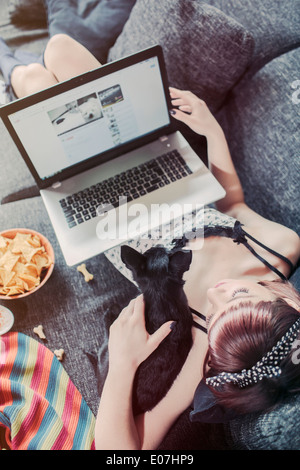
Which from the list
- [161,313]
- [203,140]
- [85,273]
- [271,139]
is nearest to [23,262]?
[85,273]

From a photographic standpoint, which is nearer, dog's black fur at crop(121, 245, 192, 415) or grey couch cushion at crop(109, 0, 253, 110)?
dog's black fur at crop(121, 245, 192, 415)

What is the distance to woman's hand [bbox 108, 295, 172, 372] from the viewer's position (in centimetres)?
94

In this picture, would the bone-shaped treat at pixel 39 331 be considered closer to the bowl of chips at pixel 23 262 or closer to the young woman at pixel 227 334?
the bowl of chips at pixel 23 262

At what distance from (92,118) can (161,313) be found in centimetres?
59

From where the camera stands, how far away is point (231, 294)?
2.96 ft

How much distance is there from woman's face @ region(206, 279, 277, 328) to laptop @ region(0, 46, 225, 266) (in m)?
0.30

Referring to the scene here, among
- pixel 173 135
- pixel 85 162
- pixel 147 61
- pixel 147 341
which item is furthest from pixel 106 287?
pixel 147 61

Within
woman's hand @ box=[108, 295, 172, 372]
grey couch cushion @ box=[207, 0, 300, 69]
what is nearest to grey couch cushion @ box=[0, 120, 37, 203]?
woman's hand @ box=[108, 295, 172, 372]

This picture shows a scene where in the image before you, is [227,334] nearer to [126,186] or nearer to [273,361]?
[273,361]

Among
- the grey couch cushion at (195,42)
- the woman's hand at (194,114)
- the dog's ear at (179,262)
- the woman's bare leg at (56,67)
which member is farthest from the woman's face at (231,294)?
the woman's bare leg at (56,67)

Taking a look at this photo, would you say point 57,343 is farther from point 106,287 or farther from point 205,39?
point 205,39

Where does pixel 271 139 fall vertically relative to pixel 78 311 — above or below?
above

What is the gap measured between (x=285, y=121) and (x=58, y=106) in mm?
697

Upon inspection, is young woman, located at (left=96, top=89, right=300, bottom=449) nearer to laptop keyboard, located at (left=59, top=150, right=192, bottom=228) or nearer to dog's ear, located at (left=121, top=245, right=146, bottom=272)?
dog's ear, located at (left=121, top=245, right=146, bottom=272)
